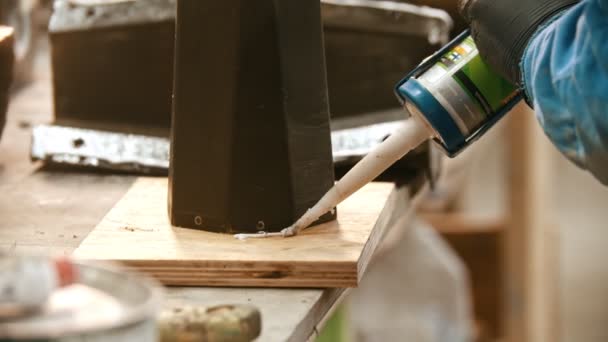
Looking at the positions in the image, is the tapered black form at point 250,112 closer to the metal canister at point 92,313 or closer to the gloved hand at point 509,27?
the gloved hand at point 509,27

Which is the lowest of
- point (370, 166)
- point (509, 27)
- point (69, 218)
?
point (69, 218)

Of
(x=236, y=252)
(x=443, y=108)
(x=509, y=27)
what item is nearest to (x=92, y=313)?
(x=236, y=252)

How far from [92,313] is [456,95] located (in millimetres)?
609

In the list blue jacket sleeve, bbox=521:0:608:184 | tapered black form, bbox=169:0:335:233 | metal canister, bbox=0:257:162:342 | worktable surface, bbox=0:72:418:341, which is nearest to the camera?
metal canister, bbox=0:257:162:342

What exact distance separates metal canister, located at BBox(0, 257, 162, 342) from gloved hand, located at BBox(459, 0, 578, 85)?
2.00 ft

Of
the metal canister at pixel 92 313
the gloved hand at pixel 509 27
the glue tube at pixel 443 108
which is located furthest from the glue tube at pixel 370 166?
the metal canister at pixel 92 313

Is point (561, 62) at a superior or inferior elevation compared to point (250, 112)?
superior

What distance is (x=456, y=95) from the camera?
114 cm

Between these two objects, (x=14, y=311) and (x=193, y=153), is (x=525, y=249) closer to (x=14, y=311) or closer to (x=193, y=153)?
(x=193, y=153)

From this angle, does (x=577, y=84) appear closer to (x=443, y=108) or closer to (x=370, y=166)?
(x=443, y=108)

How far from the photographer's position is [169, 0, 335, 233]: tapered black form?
1158 mm

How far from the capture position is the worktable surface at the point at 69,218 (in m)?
1.04

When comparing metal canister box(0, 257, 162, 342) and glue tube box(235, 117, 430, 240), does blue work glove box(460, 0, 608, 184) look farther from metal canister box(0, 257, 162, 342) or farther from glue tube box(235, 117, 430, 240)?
metal canister box(0, 257, 162, 342)

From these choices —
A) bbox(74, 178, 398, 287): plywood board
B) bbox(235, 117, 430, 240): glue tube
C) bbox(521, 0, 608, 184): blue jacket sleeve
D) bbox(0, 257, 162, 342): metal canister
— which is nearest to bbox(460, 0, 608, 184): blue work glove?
bbox(521, 0, 608, 184): blue jacket sleeve
